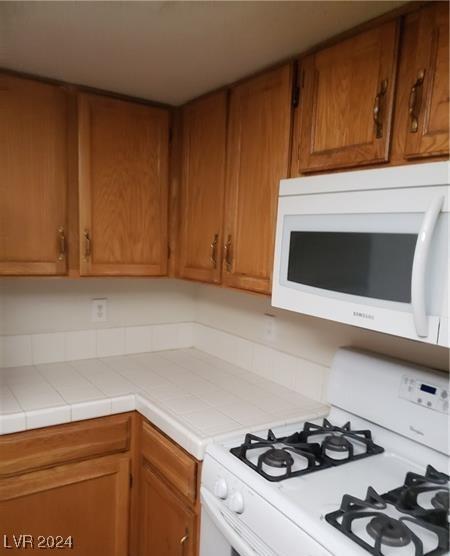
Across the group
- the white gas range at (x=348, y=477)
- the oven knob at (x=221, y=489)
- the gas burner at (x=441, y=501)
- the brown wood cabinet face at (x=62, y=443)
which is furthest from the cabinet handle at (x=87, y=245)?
the gas burner at (x=441, y=501)

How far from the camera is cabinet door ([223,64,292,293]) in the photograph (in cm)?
139

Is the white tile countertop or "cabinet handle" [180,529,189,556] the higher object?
the white tile countertop

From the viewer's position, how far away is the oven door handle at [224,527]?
1.04 meters

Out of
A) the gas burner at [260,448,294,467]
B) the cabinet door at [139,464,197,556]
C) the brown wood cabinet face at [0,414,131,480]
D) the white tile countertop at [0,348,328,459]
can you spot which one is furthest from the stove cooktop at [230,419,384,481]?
the brown wood cabinet face at [0,414,131,480]

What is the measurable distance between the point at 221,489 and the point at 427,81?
3.74 ft

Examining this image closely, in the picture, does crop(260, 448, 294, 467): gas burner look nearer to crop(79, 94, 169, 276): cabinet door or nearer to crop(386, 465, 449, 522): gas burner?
crop(386, 465, 449, 522): gas burner

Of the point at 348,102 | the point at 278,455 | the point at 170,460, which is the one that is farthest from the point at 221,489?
the point at 348,102

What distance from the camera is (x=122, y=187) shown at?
1.79 metres

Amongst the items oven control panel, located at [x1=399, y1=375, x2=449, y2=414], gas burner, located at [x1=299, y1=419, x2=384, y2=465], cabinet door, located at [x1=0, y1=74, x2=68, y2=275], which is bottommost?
gas burner, located at [x1=299, y1=419, x2=384, y2=465]

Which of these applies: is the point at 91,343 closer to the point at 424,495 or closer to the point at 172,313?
the point at 172,313

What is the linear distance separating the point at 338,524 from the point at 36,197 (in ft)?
4.80

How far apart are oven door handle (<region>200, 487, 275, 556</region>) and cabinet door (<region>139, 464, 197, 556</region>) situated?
15cm

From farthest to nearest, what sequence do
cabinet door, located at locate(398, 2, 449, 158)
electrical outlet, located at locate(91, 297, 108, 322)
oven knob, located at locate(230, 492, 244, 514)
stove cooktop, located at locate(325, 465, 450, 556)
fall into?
electrical outlet, located at locate(91, 297, 108, 322) < oven knob, located at locate(230, 492, 244, 514) < cabinet door, located at locate(398, 2, 449, 158) < stove cooktop, located at locate(325, 465, 450, 556)

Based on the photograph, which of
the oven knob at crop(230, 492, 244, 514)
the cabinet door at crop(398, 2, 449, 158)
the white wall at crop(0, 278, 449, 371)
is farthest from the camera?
the white wall at crop(0, 278, 449, 371)
